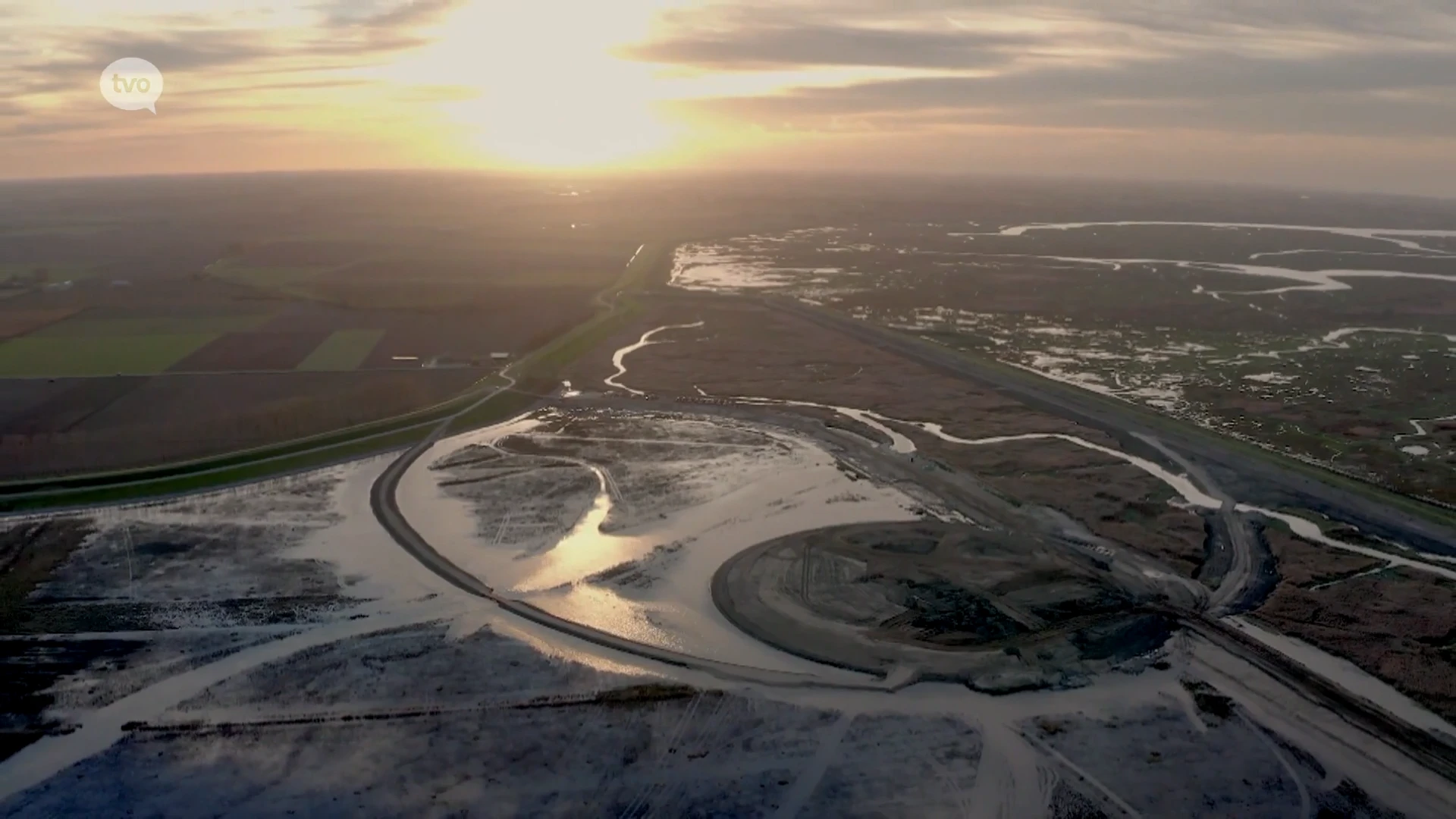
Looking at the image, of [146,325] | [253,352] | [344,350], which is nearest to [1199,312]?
[344,350]

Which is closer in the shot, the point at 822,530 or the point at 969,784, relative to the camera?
the point at 969,784

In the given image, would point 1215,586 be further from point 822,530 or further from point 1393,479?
point 1393,479

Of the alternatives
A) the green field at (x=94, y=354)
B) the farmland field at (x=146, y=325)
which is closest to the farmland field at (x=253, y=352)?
the green field at (x=94, y=354)

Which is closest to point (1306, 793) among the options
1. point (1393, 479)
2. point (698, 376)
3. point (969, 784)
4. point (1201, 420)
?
point (969, 784)

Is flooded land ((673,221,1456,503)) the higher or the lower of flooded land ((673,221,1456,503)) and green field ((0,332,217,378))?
the higher

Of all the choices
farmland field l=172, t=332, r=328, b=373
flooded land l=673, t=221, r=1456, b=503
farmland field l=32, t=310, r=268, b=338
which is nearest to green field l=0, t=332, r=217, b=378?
farmland field l=32, t=310, r=268, b=338

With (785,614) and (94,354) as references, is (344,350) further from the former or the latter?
(785,614)

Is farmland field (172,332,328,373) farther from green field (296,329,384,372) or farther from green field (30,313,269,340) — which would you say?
green field (30,313,269,340)
